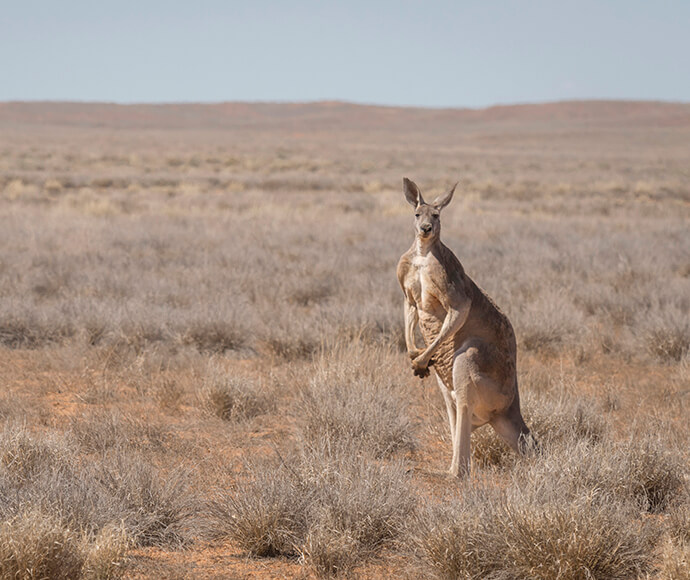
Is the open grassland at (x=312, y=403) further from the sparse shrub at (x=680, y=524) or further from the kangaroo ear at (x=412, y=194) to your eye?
the kangaroo ear at (x=412, y=194)

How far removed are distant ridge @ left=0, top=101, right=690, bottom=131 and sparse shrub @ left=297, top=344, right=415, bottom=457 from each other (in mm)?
120905

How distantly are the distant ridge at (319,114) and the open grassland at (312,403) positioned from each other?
112 metres

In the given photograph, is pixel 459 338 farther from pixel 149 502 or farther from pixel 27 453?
pixel 27 453

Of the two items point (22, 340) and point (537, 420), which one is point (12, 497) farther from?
point (22, 340)

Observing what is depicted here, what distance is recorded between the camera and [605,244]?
47.2ft

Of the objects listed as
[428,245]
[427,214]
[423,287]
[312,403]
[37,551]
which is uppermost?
[427,214]

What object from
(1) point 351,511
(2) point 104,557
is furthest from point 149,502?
(1) point 351,511

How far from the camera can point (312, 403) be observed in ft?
17.8

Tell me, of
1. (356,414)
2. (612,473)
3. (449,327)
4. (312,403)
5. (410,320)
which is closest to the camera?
(612,473)

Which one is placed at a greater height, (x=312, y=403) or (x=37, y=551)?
(x=37, y=551)

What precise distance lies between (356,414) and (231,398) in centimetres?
131

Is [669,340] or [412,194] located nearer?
[412,194]

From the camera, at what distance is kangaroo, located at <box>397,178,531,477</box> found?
13.3ft

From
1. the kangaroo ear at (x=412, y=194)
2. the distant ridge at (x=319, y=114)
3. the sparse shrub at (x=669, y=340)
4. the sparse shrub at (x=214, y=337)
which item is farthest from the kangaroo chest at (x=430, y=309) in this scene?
the distant ridge at (x=319, y=114)
